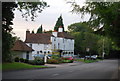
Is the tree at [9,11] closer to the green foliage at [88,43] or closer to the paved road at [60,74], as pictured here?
the paved road at [60,74]

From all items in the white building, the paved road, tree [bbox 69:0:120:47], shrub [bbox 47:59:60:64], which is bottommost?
the paved road

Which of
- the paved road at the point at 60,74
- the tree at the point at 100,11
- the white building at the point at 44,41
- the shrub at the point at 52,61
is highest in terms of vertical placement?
the white building at the point at 44,41

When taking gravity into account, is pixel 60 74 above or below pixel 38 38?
below

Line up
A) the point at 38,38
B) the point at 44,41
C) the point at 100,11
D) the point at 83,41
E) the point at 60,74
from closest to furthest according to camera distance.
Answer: the point at 100,11 → the point at 60,74 → the point at 38,38 → the point at 44,41 → the point at 83,41

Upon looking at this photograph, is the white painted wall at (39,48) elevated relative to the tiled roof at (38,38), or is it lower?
lower

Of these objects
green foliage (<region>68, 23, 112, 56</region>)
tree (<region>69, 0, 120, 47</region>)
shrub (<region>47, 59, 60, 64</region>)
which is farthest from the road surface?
green foliage (<region>68, 23, 112, 56</region>)

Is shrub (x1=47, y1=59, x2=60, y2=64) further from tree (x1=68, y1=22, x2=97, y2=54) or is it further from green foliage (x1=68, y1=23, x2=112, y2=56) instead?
green foliage (x1=68, y1=23, x2=112, y2=56)

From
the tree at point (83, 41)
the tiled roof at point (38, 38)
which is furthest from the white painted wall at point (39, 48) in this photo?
the tree at point (83, 41)

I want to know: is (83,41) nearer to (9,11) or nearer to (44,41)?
(44,41)

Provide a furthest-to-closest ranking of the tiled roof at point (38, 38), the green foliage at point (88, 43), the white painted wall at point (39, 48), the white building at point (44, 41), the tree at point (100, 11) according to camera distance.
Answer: the green foliage at point (88, 43) → the white painted wall at point (39, 48) → the tiled roof at point (38, 38) → the white building at point (44, 41) → the tree at point (100, 11)

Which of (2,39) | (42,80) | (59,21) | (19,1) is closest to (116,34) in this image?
(42,80)

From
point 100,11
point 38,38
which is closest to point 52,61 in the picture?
point 38,38

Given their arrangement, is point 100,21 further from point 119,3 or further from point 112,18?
point 119,3

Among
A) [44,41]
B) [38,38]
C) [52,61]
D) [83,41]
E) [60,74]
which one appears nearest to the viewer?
[60,74]
